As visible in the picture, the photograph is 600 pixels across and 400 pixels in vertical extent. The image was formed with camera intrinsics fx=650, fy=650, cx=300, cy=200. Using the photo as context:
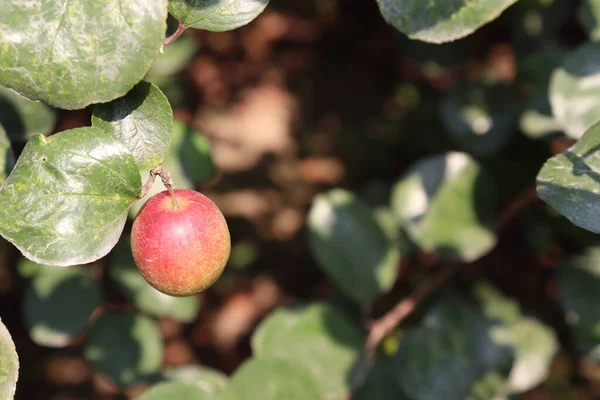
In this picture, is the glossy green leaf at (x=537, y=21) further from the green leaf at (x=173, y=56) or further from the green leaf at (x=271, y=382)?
the green leaf at (x=271, y=382)

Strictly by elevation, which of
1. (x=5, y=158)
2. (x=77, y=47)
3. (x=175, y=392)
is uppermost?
(x=77, y=47)

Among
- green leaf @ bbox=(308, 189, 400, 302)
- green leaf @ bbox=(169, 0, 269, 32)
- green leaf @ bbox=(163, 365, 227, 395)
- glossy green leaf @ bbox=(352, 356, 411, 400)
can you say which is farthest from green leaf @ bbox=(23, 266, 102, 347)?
green leaf @ bbox=(169, 0, 269, 32)

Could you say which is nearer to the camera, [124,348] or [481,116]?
[124,348]

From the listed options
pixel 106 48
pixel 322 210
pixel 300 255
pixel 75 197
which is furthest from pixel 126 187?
pixel 300 255

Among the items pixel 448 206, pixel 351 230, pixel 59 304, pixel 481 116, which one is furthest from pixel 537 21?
pixel 59 304

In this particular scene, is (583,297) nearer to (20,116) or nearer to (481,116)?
(481,116)

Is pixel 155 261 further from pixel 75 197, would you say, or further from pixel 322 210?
pixel 322 210

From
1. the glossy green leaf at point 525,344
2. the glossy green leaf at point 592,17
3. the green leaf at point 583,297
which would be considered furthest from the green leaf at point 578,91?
the glossy green leaf at point 525,344
